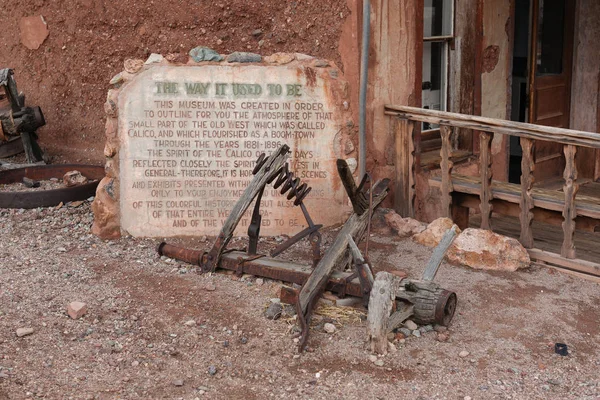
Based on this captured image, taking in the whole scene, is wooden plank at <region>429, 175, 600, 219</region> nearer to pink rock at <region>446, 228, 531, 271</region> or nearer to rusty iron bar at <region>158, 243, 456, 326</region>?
pink rock at <region>446, 228, 531, 271</region>

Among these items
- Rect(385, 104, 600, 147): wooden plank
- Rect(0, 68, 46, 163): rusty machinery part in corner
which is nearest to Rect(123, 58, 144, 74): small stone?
Rect(385, 104, 600, 147): wooden plank

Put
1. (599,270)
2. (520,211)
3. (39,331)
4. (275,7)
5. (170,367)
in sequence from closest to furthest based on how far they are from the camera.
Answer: (170,367) < (39,331) < (599,270) < (520,211) < (275,7)

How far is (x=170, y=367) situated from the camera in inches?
188

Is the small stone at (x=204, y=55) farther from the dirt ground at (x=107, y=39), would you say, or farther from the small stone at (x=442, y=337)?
the small stone at (x=442, y=337)

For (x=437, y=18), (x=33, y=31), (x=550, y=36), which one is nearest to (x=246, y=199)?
(x=437, y=18)

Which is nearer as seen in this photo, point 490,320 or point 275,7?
point 490,320

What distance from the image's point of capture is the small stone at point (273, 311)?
5.34 metres

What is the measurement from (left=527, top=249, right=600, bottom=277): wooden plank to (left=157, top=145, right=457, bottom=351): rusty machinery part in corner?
1.31 m

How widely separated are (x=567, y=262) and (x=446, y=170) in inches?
47.6

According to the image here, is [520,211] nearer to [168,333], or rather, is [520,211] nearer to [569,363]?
[569,363]

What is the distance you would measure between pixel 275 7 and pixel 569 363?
3.74 m

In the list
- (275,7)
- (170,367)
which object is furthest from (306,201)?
(170,367)

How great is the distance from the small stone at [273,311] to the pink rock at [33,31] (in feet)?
15.9

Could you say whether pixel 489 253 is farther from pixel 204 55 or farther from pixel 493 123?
pixel 204 55
